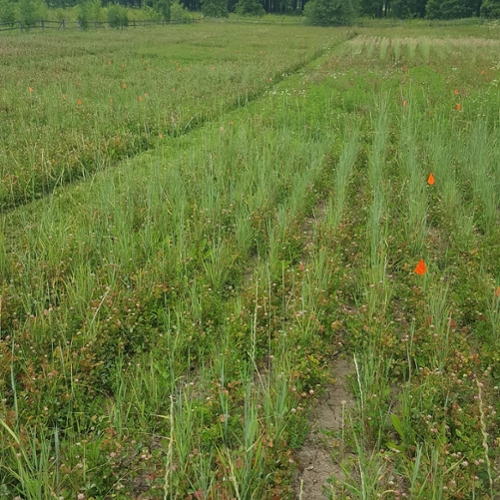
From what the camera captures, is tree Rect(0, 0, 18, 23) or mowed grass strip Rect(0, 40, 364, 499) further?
tree Rect(0, 0, 18, 23)

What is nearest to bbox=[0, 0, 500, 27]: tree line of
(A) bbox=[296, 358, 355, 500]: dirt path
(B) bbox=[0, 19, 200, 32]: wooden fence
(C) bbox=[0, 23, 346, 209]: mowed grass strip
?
(B) bbox=[0, 19, 200, 32]: wooden fence

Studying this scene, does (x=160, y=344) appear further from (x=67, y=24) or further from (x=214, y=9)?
(x=214, y=9)

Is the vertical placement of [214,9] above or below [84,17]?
above

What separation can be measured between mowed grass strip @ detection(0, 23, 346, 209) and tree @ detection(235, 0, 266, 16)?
5482 cm

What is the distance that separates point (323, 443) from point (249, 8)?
81.3 m

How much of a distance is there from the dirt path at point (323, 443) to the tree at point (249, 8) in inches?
3139

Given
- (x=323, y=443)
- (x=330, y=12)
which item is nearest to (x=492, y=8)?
(x=330, y=12)

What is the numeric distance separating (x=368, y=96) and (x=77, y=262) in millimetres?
9781

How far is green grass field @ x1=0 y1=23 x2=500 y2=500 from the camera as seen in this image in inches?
112

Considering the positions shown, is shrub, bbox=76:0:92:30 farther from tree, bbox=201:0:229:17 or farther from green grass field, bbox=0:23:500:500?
green grass field, bbox=0:23:500:500

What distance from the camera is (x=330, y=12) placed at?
193 ft

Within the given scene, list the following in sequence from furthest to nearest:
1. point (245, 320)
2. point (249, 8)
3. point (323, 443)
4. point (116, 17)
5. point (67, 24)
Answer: point (249, 8)
point (67, 24)
point (116, 17)
point (245, 320)
point (323, 443)

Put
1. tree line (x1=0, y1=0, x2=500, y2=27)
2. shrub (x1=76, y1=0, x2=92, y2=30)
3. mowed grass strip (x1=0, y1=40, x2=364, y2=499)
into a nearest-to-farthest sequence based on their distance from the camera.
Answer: mowed grass strip (x1=0, y1=40, x2=364, y2=499), tree line (x1=0, y1=0, x2=500, y2=27), shrub (x1=76, y1=0, x2=92, y2=30)

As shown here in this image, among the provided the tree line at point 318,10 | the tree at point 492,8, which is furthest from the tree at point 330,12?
the tree at point 492,8
